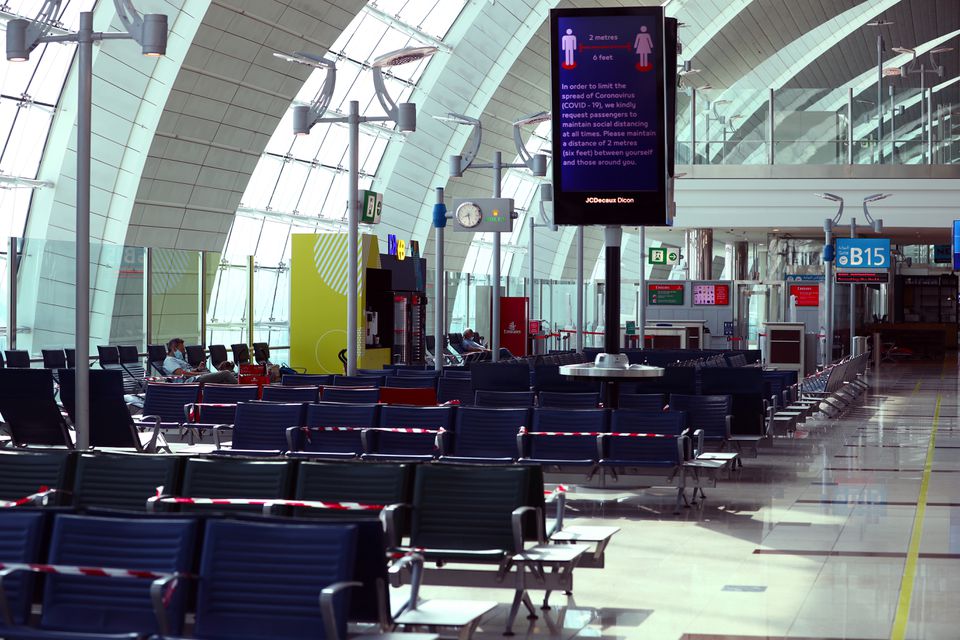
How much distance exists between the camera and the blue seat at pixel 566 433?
11.1 metres

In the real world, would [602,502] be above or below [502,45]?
below

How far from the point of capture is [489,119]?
41406mm

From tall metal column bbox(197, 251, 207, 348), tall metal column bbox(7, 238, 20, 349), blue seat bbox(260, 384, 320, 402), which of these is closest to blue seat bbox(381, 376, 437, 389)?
blue seat bbox(260, 384, 320, 402)

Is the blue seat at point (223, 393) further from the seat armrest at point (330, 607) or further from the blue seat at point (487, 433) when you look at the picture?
the seat armrest at point (330, 607)

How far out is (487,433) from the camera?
11094 mm

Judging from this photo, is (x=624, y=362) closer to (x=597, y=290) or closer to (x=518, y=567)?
(x=518, y=567)

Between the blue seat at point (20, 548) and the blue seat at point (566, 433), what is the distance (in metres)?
6.09

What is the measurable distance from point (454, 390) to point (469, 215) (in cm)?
641

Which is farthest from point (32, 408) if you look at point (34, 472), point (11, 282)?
point (11, 282)

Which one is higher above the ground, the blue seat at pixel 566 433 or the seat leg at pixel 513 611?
the blue seat at pixel 566 433

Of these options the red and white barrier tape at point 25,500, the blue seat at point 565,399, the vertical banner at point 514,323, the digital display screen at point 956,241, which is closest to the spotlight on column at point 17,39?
the red and white barrier tape at point 25,500

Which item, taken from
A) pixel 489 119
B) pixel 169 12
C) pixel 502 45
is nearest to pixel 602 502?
pixel 169 12

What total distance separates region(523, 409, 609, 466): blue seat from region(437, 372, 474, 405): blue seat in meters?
3.76

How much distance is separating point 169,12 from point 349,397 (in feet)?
50.8
